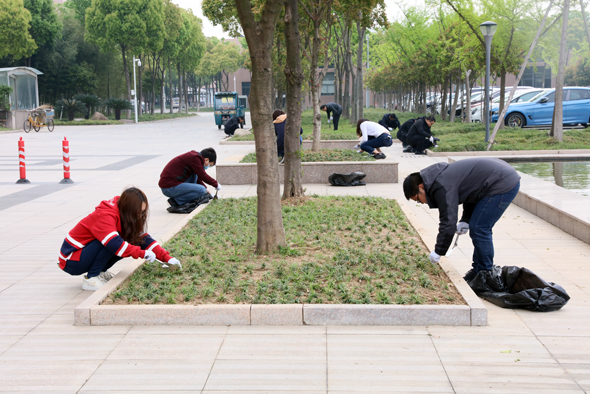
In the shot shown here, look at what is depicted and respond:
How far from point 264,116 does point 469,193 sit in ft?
7.06

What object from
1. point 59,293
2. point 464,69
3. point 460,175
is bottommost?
point 59,293

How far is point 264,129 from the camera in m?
6.11

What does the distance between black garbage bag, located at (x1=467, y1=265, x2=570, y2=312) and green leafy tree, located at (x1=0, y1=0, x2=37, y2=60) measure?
145 feet

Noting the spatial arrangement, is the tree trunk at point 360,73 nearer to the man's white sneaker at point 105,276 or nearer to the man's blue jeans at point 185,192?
the man's blue jeans at point 185,192

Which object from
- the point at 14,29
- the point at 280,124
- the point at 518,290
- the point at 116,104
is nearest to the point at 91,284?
the point at 518,290

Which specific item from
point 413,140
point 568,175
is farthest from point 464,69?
point 568,175

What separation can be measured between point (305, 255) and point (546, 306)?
7.60ft

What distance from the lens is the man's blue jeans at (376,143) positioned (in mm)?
14703

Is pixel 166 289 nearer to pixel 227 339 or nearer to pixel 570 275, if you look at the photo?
pixel 227 339

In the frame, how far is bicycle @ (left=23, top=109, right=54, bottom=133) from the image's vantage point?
3481cm

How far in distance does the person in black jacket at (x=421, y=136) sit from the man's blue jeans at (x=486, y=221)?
12.6 meters

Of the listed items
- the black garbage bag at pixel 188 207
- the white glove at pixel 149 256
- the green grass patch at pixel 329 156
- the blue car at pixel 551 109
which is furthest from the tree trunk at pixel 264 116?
the blue car at pixel 551 109

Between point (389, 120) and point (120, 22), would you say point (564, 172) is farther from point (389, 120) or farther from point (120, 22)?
point (120, 22)

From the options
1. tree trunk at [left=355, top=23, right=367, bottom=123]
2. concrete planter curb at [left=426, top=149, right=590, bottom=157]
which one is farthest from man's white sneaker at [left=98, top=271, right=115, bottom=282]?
tree trunk at [left=355, top=23, right=367, bottom=123]
